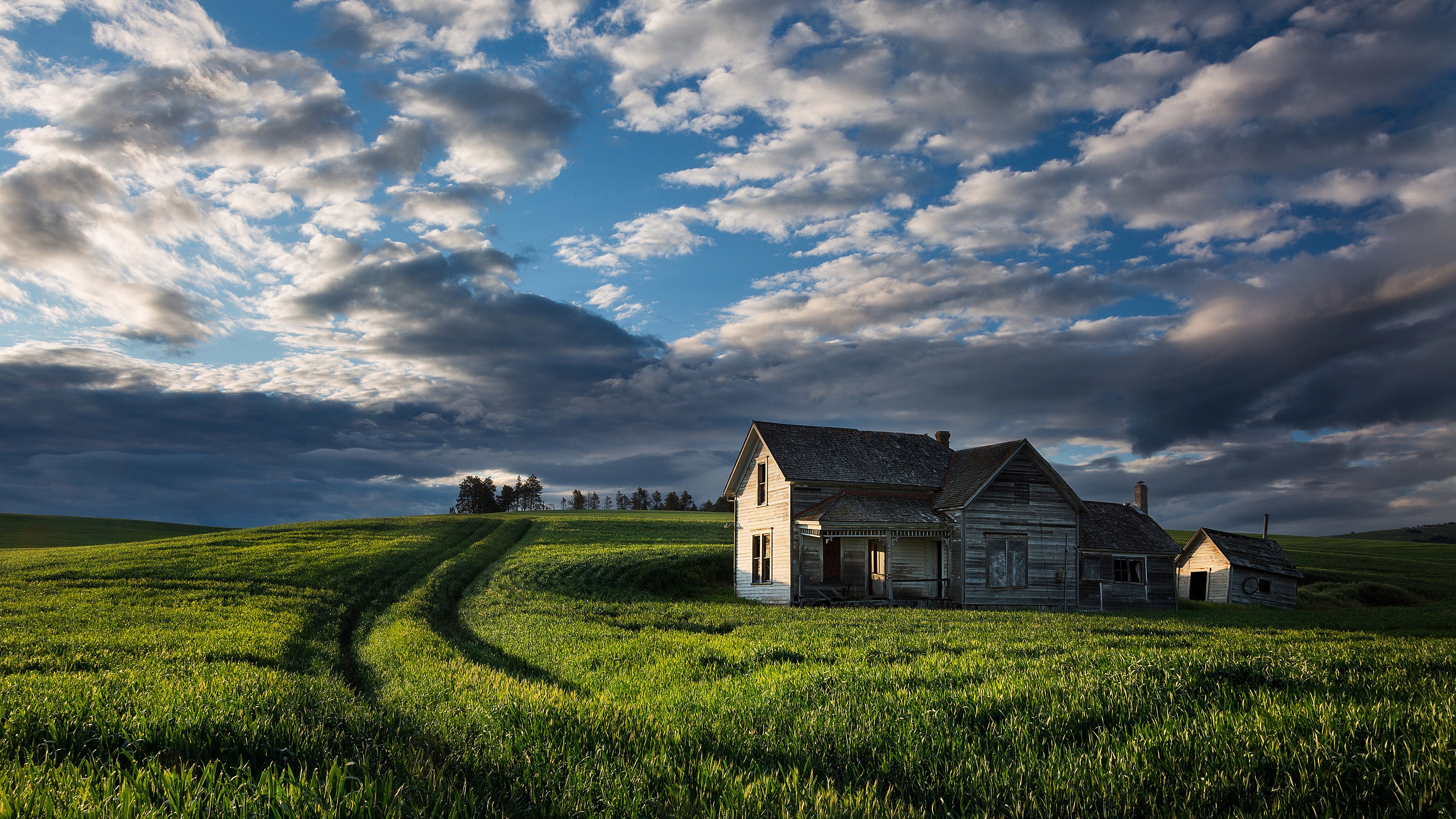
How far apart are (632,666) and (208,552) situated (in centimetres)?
3437

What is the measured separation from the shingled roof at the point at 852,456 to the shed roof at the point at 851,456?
26 mm

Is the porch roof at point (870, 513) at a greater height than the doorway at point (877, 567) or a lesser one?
greater

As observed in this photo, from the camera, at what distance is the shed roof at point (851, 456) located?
31953mm

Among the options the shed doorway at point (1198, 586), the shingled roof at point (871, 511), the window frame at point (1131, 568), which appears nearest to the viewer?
the shingled roof at point (871, 511)

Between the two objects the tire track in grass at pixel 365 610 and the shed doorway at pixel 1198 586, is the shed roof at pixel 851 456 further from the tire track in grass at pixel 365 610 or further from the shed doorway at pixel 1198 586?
the shed doorway at pixel 1198 586

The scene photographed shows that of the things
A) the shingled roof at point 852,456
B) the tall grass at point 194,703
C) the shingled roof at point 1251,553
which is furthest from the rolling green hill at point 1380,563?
the tall grass at point 194,703

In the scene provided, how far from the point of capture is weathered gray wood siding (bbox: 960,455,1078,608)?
3111cm

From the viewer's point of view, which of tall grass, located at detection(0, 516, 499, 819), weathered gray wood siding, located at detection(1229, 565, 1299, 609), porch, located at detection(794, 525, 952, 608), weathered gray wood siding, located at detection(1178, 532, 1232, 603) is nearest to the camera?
tall grass, located at detection(0, 516, 499, 819)

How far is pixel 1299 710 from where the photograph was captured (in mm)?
6625

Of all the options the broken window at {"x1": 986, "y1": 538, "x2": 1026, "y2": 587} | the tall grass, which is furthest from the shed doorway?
the tall grass

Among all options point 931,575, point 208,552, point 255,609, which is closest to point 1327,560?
point 931,575

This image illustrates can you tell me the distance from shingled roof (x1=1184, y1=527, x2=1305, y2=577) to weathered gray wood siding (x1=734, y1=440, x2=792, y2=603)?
96.0ft

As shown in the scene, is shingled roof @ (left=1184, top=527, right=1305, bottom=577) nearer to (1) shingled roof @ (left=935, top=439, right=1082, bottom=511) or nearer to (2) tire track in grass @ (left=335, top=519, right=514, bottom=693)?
(1) shingled roof @ (left=935, top=439, right=1082, bottom=511)

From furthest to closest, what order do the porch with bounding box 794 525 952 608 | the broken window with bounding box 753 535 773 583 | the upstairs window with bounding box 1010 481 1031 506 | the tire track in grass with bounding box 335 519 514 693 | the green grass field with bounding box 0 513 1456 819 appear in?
1. the broken window with bounding box 753 535 773 583
2. the upstairs window with bounding box 1010 481 1031 506
3. the porch with bounding box 794 525 952 608
4. the tire track in grass with bounding box 335 519 514 693
5. the green grass field with bounding box 0 513 1456 819
